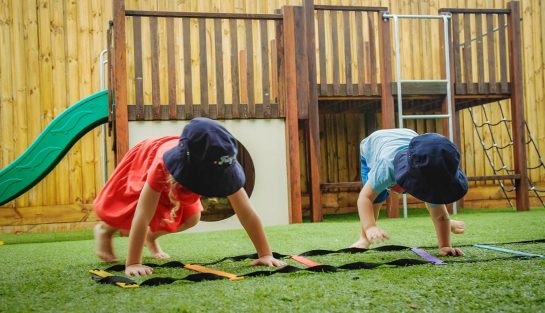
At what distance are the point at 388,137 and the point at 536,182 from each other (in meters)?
5.25

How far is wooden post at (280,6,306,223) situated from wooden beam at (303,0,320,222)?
14 centimetres

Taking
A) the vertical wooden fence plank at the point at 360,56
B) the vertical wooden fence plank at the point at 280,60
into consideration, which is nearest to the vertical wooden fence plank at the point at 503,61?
the vertical wooden fence plank at the point at 360,56

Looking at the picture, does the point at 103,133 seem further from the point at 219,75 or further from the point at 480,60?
the point at 480,60

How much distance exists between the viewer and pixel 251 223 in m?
2.52

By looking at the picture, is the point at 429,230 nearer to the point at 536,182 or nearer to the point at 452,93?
the point at 452,93

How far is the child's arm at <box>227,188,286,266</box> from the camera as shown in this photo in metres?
2.48

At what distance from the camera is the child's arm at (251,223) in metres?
2.48

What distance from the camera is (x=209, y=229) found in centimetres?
521

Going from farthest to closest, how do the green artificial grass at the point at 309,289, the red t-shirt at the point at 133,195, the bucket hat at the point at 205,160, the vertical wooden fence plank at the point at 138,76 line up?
the vertical wooden fence plank at the point at 138,76
the red t-shirt at the point at 133,195
the bucket hat at the point at 205,160
the green artificial grass at the point at 309,289

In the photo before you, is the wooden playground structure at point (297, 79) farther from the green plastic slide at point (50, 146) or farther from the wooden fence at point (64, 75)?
the green plastic slide at point (50, 146)

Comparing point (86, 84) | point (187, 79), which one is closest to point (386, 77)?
point (187, 79)

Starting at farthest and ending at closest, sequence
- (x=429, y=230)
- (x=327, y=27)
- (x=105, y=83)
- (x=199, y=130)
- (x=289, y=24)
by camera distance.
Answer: (x=327, y=27)
(x=105, y=83)
(x=289, y=24)
(x=429, y=230)
(x=199, y=130)

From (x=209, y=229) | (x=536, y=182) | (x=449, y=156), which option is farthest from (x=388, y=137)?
(x=536, y=182)

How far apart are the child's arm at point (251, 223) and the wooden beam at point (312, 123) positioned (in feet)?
10.3
